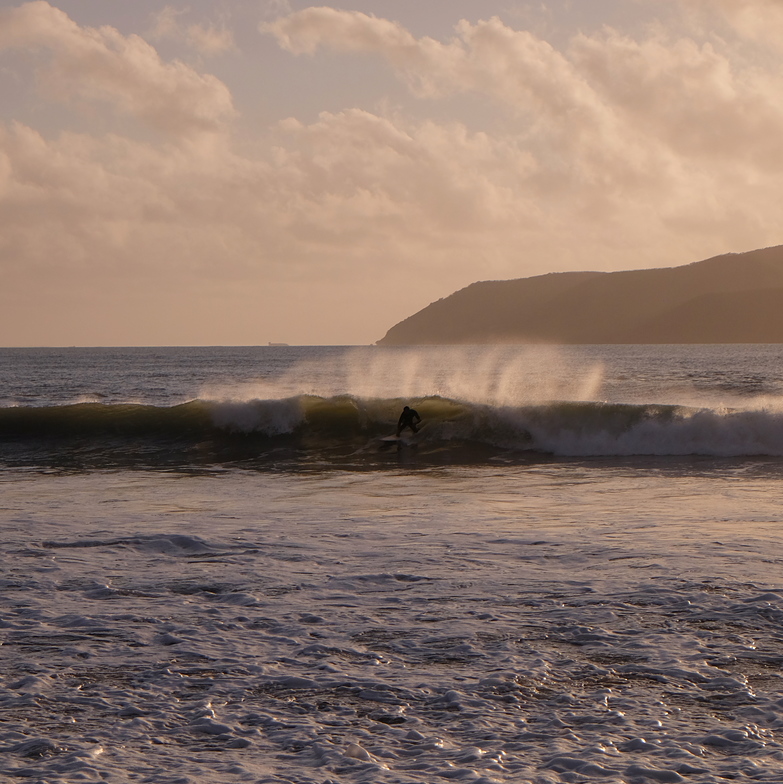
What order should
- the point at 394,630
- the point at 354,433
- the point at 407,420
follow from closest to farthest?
the point at 394,630 → the point at 407,420 → the point at 354,433

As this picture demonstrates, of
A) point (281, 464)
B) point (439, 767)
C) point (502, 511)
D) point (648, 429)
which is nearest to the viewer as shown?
point (439, 767)

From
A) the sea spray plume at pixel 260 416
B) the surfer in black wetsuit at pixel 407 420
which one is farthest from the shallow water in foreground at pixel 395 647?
the sea spray plume at pixel 260 416

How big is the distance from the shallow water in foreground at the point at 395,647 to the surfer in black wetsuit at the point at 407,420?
11543 millimetres

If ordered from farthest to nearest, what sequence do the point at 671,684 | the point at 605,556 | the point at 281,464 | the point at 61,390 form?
the point at 61,390, the point at 281,464, the point at 605,556, the point at 671,684

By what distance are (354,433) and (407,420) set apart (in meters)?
2.12

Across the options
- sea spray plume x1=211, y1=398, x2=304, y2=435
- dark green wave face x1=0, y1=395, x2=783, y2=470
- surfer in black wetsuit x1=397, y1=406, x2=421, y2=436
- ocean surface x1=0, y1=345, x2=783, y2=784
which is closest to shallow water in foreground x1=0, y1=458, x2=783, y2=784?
ocean surface x1=0, y1=345, x2=783, y2=784

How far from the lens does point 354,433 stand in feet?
80.9

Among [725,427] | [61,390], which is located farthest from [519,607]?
[61,390]

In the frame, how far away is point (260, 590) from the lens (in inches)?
296

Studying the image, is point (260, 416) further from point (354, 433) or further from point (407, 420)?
point (407, 420)

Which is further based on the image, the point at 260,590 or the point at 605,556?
the point at 605,556

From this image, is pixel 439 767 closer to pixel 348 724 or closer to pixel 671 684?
pixel 348 724

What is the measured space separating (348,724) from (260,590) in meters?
2.88

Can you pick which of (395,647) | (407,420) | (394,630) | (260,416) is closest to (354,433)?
(407,420)
